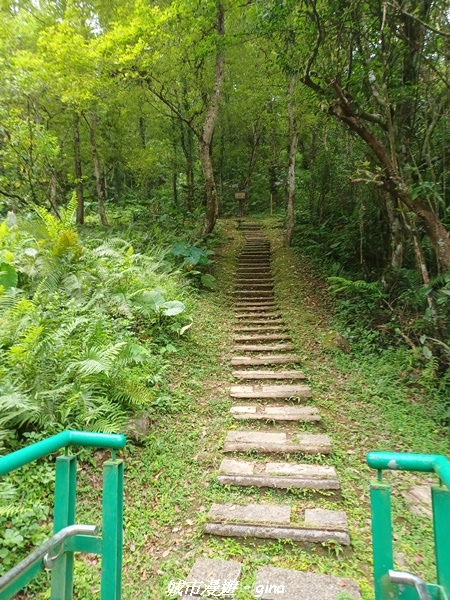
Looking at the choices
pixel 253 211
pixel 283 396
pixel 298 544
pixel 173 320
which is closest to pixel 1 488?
pixel 298 544

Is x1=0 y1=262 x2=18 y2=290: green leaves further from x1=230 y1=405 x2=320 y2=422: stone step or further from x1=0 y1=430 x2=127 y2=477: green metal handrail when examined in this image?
x1=0 y1=430 x2=127 y2=477: green metal handrail

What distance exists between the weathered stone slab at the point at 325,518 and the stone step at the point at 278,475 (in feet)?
0.84

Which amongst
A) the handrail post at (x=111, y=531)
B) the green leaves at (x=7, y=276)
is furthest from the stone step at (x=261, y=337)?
the handrail post at (x=111, y=531)

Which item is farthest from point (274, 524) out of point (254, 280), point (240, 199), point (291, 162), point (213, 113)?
point (240, 199)

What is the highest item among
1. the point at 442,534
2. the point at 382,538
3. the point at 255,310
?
the point at 442,534

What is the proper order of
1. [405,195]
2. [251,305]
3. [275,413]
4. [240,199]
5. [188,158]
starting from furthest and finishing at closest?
1. [240,199]
2. [188,158]
3. [251,305]
4. [405,195]
5. [275,413]

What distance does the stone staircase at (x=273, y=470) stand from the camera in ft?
7.77

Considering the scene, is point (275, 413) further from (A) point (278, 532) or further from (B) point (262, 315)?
(B) point (262, 315)

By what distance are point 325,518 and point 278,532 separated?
0.42 meters

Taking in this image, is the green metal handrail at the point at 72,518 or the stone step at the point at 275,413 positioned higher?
the green metal handrail at the point at 72,518

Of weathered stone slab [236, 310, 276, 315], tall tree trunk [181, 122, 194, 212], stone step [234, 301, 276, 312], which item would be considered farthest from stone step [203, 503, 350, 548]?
tall tree trunk [181, 122, 194, 212]

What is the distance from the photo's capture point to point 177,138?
48.0 feet

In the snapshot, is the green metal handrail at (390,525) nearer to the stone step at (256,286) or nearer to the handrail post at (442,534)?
the handrail post at (442,534)

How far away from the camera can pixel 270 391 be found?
4.93 metres
